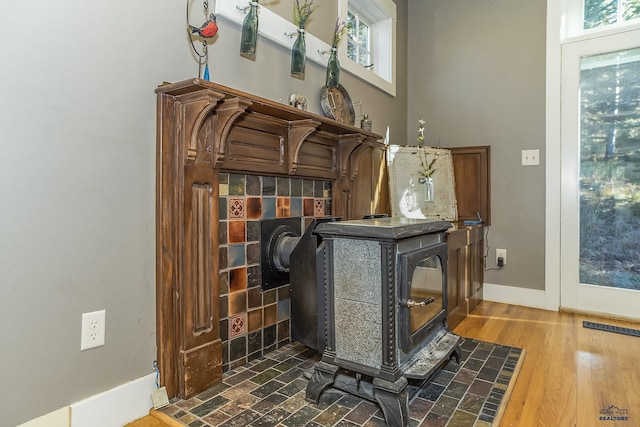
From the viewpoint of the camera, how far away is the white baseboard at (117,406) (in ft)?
4.17

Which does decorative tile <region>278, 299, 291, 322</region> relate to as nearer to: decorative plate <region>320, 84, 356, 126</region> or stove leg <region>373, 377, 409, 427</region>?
stove leg <region>373, 377, 409, 427</region>

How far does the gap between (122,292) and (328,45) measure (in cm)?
189

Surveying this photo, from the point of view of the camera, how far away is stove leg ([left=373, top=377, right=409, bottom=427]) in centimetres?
132

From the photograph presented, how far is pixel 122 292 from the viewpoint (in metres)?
1.38

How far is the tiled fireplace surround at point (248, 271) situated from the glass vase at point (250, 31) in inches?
23.7

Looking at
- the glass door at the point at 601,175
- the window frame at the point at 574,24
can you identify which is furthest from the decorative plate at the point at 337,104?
the window frame at the point at 574,24

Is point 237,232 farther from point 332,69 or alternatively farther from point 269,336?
point 332,69

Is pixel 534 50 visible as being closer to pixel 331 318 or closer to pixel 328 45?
pixel 328 45

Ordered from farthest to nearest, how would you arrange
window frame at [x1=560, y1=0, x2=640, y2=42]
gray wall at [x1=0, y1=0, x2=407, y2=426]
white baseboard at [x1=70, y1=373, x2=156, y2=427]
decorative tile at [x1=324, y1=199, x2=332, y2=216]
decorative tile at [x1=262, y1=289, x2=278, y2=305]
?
window frame at [x1=560, y1=0, x2=640, y2=42], decorative tile at [x1=324, y1=199, x2=332, y2=216], decorative tile at [x1=262, y1=289, x2=278, y2=305], white baseboard at [x1=70, y1=373, x2=156, y2=427], gray wall at [x1=0, y1=0, x2=407, y2=426]

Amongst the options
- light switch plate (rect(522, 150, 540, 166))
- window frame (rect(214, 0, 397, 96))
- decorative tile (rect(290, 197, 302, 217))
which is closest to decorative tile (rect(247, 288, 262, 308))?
decorative tile (rect(290, 197, 302, 217))

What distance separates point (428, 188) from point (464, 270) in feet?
2.40

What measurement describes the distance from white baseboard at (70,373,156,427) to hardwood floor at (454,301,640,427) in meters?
1.37

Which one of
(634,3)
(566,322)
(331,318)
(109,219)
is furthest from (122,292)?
(634,3)

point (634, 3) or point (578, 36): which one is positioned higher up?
point (634, 3)
